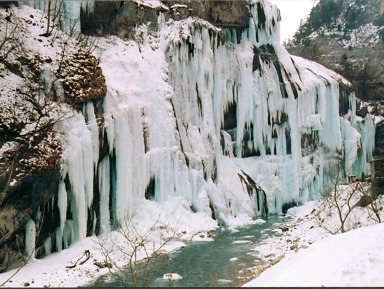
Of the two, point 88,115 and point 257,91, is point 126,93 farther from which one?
point 257,91

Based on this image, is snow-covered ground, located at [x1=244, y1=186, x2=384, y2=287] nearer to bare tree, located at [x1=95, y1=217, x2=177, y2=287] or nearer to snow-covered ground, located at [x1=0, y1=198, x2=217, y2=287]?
bare tree, located at [x1=95, y1=217, x2=177, y2=287]

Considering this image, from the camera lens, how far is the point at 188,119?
2377 centimetres

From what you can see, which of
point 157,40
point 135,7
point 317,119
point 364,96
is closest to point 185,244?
point 157,40

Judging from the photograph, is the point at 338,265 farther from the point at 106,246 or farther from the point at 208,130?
the point at 208,130

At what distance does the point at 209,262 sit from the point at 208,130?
39.2ft

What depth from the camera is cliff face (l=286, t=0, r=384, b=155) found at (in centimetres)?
4650

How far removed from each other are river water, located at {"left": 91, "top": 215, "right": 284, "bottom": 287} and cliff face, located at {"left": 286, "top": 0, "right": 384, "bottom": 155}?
31.4 meters

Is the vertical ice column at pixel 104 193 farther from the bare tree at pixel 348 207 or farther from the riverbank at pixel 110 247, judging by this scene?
the bare tree at pixel 348 207

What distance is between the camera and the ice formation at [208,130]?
54.4ft

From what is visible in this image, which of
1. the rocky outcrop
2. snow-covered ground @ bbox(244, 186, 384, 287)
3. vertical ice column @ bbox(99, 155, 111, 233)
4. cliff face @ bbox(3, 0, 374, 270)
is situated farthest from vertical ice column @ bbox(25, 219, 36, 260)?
the rocky outcrop

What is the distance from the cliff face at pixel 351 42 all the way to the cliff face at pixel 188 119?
31.3 feet

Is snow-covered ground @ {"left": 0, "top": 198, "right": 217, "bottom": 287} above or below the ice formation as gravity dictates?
below

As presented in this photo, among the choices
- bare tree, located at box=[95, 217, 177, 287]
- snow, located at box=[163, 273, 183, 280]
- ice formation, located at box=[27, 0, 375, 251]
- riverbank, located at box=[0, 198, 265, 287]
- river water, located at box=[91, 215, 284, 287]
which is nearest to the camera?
bare tree, located at box=[95, 217, 177, 287]

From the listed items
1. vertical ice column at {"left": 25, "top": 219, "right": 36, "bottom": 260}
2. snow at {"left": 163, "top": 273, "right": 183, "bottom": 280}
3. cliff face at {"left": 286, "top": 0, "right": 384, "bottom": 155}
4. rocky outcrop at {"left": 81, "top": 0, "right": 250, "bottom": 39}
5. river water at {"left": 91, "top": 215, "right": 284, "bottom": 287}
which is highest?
cliff face at {"left": 286, "top": 0, "right": 384, "bottom": 155}
